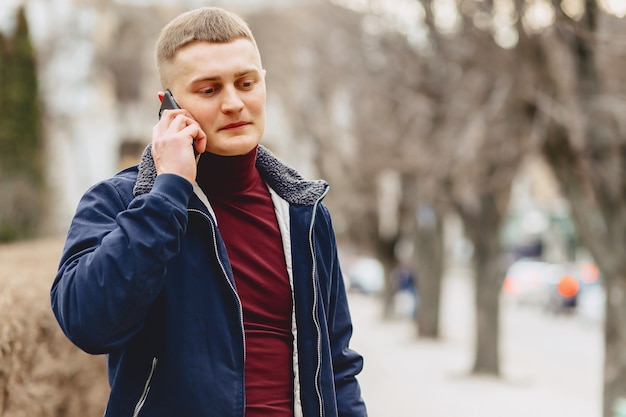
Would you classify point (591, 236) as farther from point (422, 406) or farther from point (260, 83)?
point (260, 83)

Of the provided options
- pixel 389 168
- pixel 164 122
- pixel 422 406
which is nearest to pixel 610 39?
pixel 164 122

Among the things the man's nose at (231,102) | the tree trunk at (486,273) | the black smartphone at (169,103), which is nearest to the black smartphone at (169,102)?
the black smartphone at (169,103)

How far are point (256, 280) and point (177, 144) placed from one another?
0.41 meters

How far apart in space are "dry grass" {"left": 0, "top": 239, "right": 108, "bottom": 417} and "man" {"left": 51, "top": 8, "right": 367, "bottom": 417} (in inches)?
61.5

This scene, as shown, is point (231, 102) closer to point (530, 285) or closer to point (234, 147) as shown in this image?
point (234, 147)

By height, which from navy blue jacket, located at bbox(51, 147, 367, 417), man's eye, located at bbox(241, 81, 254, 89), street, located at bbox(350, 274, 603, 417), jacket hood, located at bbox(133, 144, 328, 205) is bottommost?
street, located at bbox(350, 274, 603, 417)

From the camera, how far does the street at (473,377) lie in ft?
39.2

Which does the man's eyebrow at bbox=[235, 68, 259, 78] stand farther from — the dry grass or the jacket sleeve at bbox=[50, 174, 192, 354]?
the dry grass

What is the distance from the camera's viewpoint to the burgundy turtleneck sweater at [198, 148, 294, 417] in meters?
2.40

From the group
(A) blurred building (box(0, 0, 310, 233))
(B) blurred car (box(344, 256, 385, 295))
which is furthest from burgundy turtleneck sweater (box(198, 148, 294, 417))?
(B) blurred car (box(344, 256, 385, 295))

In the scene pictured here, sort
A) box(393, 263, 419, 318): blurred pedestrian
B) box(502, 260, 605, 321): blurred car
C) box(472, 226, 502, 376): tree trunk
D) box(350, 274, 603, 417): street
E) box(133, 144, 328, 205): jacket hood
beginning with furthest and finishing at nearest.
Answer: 1. box(393, 263, 419, 318): blurred pedestrian
2. box(502, 260, 605, 321): blurred car
3. box(472, 226, 502, 376): tree trunk
4. box(350, 274, 603, 417): street
5. box(133, 144, 328, 205): jacket hood

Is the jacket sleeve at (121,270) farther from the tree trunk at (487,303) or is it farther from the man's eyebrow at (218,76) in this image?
the tree trunk at (487,303)

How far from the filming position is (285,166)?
2.71m

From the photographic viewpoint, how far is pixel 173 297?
2.28 metres
